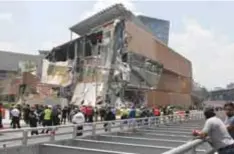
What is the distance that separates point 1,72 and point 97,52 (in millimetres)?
83210

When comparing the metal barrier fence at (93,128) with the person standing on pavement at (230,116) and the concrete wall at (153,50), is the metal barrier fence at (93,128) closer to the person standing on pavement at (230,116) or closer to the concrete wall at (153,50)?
the person standing on pavement at (230,116)

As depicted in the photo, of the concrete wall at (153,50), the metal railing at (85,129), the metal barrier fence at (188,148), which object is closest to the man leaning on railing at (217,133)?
the metal barrier fence at (188,148)

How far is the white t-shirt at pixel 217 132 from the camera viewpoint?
757cm

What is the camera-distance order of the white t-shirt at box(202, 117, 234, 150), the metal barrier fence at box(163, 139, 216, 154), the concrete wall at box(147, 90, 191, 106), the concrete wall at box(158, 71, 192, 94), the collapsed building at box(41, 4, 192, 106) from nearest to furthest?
1. the metal barrier fence at box(163, 139, 216, 154)
2. the white t-shirt at box(202, 117, 234, 150)
3. the collapsed building at box(41, 4, 192, 106)
4. the concrete wall at box(147, 90, 191, 106)
5. the concrete wall at box(158, 71, 192, 94)

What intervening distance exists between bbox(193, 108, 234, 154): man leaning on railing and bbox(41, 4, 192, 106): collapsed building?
55973mm

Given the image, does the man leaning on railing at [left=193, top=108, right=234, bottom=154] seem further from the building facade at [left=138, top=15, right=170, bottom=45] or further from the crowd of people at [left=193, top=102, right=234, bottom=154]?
the building facade at [left=138, top=15, right=170, bottom=45]

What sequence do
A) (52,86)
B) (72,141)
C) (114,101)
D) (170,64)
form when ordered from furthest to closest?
(170,64)
(52,86)
(114,101)
(72,141)

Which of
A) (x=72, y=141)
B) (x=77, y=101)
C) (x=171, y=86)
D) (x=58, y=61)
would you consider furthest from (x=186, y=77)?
(x=72, y=141)

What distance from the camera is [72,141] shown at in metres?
13.2

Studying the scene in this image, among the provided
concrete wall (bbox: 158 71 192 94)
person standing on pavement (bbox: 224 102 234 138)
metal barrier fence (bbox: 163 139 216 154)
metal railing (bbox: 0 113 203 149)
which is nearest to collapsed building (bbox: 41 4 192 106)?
concrete wall (bbox: 158 71 192 94)

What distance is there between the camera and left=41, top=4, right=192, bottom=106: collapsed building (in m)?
66.5

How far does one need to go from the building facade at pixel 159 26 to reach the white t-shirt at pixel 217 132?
5158 inches

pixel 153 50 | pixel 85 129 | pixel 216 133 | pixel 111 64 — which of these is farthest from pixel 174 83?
pixel 216 133

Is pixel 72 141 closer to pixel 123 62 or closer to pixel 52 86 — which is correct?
pixel 123 62
